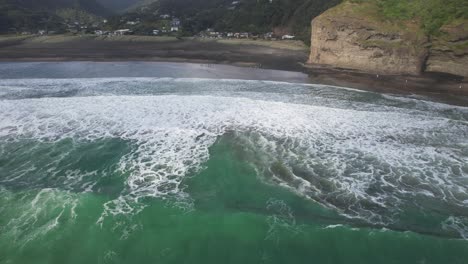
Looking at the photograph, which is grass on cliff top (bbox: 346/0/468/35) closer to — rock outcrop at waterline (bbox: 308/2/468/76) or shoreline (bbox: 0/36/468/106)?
rock outcrop at waterline (bbox: 308/2/468/76)

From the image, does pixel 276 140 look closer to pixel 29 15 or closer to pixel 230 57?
pixel 230 57

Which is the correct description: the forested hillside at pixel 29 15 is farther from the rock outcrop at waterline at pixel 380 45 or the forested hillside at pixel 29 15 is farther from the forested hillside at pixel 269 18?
the rock outcrop at waterline at pixel 380 45

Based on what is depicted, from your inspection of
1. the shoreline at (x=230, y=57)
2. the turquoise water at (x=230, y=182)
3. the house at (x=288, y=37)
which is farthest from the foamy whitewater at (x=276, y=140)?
the house at (x=288, y=37)

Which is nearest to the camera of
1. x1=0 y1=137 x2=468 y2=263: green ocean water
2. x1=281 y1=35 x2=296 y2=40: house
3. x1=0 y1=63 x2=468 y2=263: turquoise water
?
x1=0 y1=137 x2=468 y2=263: green ocean water

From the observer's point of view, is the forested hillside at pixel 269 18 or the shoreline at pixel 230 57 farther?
the forested hillside at pixel 269 18

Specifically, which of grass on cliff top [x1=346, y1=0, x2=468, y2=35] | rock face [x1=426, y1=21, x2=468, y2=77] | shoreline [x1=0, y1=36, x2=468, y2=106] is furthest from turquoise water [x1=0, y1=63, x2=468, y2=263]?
grass on cliff top [x1=346, y1=0, x2=468, y2=35]

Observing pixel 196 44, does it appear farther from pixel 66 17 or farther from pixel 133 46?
pixel 66 17

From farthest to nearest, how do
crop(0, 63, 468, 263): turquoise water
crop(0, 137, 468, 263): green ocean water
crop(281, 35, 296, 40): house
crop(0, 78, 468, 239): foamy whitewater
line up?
crop(281, 35, 296, 40): house → crop(0, 78, 468, 239): foamy whitewater → crop(0, 63, 468, 263): turquoise water → crop(0, 137, 468, 263): green ocean water
